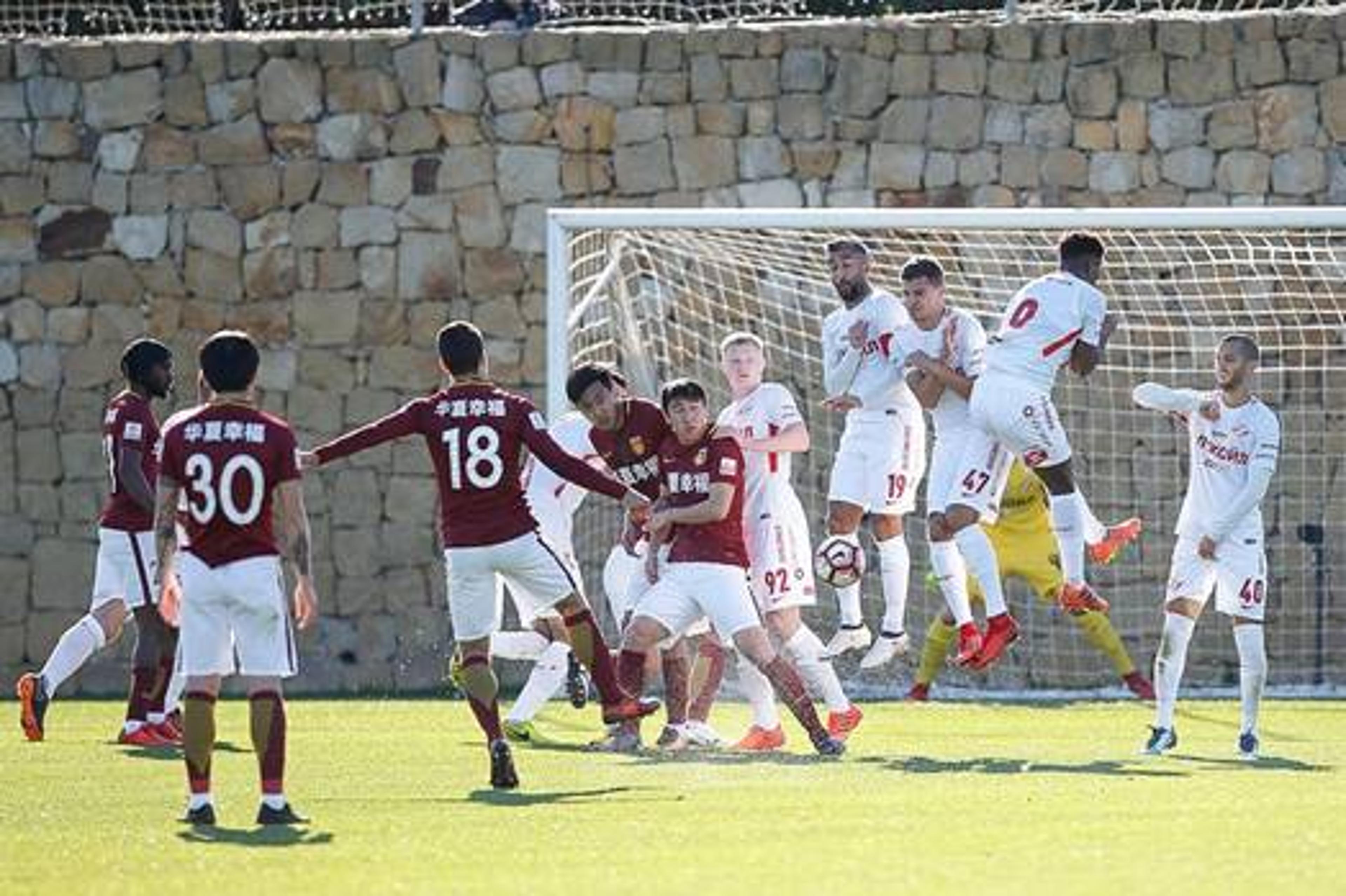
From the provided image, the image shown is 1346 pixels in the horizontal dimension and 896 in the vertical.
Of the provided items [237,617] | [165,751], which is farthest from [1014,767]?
[165,751]

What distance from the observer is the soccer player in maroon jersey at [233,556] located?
11.9 metres

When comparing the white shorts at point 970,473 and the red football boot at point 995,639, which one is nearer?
the red football boot at point 995,639

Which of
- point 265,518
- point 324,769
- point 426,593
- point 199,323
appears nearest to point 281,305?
point 199,323

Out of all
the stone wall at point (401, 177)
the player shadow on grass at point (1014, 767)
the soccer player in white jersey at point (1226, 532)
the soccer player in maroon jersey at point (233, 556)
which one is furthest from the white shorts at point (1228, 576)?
the stone wall at point (401, 177)

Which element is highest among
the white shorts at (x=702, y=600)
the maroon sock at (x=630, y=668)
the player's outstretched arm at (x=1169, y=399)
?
the player's outstretched arm at (x=1169, y=399)

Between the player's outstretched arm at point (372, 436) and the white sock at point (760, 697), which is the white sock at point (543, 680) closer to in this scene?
the white sock at point (760, 697)

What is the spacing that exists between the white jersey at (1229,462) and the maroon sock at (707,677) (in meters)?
2.28

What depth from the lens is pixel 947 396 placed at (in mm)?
16516

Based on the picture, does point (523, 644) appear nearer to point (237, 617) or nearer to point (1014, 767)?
point (1014, 767)

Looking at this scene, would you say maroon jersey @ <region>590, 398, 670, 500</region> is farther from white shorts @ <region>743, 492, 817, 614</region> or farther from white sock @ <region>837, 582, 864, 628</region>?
white sock @ <region>837, 582, 864, 628</region>

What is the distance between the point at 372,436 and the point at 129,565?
125 inches

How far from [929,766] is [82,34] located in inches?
430

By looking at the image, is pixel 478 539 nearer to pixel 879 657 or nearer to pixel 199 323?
pixel 879 657

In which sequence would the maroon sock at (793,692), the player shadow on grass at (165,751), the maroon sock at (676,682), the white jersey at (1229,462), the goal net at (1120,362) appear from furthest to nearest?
the goal net at (1120,362)
the maroon sock at (676,682)
the player shadow on grass at (165,751)
the white jersey at (1229,462)
the maroon sock at (793,692)
